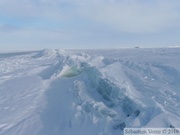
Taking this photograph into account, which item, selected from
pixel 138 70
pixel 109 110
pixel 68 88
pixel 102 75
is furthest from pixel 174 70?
pixel 109 110

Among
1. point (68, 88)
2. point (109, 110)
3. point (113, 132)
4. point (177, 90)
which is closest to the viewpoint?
point (113, 132)

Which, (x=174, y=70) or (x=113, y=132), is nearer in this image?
(x=113, y=132)

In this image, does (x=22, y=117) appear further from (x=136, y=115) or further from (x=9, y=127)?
(x=136, y=115)

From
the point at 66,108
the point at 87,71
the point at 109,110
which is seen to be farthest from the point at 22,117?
the point at 87,71

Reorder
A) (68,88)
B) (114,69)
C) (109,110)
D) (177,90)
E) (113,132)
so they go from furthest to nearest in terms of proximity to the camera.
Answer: (114,69) → (68,88) → (177,90) → (109,110) → (113,132)

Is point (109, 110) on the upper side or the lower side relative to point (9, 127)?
upper

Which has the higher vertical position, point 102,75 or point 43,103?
point 102,75

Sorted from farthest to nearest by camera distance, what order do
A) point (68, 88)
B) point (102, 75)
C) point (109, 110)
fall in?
point (68, 88) → point (102, 75) → point (109, 110)

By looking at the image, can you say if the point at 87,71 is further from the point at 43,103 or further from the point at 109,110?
the point at 109,110

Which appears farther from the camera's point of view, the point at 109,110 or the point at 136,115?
the point at 109,110

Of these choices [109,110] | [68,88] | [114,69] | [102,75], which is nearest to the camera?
[109,110]
